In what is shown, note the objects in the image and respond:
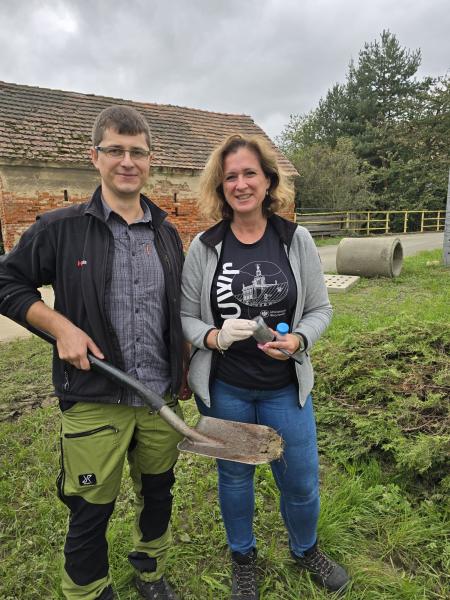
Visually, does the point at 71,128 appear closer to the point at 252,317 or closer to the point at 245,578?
the point at 252,317

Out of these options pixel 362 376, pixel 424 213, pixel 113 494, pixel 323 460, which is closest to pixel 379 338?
pixel 362 376

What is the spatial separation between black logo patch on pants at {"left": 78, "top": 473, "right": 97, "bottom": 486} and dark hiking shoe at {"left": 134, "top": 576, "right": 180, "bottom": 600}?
2.32ft

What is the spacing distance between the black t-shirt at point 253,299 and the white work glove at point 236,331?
0.14 meters

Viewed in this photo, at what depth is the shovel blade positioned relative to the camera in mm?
1659

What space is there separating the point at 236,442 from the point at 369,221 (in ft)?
77.2

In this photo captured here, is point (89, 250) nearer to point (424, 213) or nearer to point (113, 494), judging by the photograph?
point (113, 494)

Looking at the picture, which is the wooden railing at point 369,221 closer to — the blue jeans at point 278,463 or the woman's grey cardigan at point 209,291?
the woman's grey cardigan at point 209,291

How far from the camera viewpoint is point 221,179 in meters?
1.96

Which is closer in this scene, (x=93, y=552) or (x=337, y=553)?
(x=93, y=552)

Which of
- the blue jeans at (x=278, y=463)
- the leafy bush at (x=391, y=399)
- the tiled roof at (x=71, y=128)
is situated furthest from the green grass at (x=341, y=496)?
the tiled roof at (x=71, y=128)

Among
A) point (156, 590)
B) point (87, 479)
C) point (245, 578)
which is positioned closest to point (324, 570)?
point (245, 578)

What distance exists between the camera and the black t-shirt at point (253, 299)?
5.89 feet

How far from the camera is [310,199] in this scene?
949 inches

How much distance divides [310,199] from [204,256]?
2346cm
